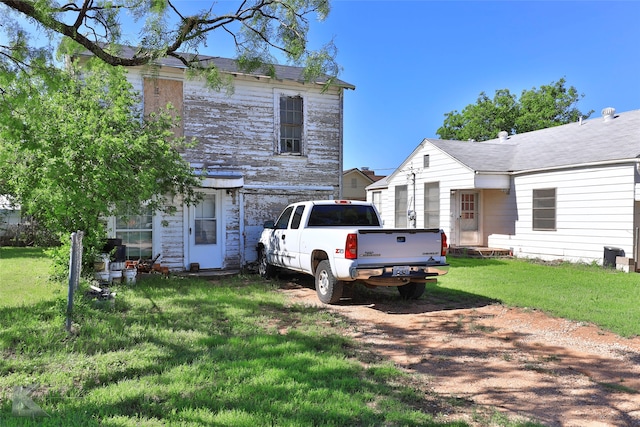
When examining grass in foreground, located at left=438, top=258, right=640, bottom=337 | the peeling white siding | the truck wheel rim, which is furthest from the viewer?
the peeling white siding

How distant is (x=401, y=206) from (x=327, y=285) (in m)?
13.1

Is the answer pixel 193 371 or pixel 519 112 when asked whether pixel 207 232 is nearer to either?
pixel 193 371

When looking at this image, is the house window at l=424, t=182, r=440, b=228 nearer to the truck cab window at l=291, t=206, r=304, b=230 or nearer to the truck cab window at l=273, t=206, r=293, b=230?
the truck cab window at l=273, t=206, r=293, b=230

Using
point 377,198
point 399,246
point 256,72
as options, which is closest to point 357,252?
point 399,246

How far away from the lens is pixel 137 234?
467 inches

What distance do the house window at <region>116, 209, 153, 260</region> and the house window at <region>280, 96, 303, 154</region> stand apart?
4.22 meters

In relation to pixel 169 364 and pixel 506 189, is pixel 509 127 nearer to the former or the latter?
pixel 506 189

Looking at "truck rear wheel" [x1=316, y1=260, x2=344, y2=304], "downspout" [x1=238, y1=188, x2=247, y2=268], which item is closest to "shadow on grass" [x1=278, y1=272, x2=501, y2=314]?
"truck rear wheel" [x1=316, y1=260, x2=344, y2=304]

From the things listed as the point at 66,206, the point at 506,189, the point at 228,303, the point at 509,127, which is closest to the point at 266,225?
the point at 228,303

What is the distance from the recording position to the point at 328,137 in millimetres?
13641

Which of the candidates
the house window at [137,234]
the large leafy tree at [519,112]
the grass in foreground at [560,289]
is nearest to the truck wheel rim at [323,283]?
the grass in foreground at [560,289]

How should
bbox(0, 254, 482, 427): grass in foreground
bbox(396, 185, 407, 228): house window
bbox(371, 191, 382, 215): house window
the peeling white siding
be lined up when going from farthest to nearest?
bbox(371, 191, 382, 215): house window, bbox(396, 185, 407, 228): house window, the peeling white siding, bbox(0, 254, 482, 427): grass in foreground

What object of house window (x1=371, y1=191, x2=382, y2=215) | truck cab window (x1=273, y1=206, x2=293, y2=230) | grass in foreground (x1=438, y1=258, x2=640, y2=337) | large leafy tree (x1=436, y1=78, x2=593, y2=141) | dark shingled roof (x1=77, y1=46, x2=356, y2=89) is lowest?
grass in foreground (x1=438, y1=258, x2=640, y2=337)

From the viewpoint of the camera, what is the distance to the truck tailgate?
7594 mm
